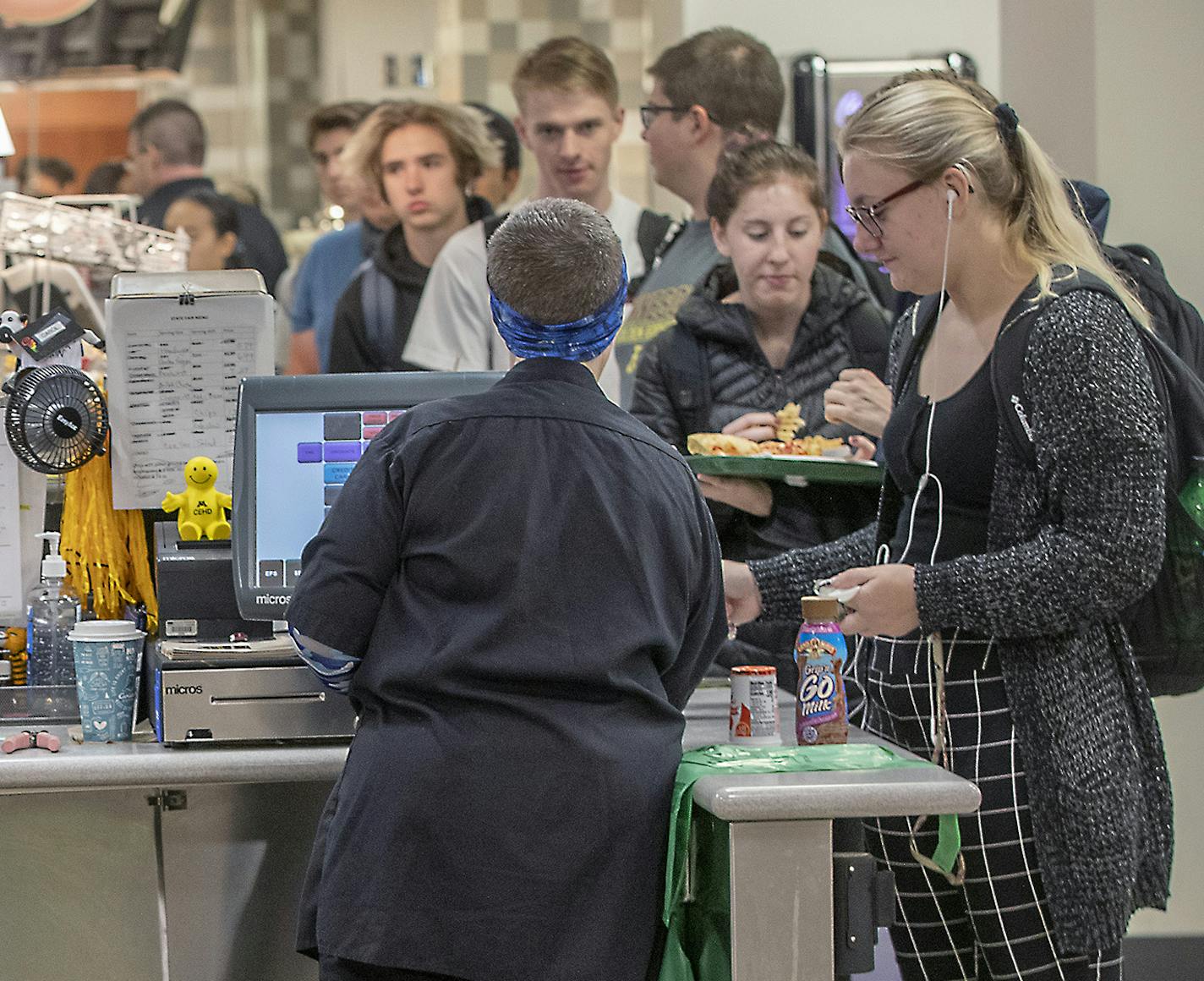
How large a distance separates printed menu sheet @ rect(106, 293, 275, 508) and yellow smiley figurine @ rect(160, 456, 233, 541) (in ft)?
0.22

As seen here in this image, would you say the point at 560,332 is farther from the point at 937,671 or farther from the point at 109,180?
the point at 109,180

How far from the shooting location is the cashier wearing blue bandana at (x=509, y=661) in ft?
6.28

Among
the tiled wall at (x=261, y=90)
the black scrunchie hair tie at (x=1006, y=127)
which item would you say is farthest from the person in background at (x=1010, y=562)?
the tiled wall at (x=261, y=90)

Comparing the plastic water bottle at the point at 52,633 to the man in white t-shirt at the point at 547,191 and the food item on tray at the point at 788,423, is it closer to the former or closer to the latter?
the food item on tray at the point at 788,423

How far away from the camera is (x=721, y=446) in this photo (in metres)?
3.09

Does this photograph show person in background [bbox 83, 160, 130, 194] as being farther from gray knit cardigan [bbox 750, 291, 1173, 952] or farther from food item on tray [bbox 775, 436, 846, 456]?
gray knit cardigan [bbox 750, 291, 1173, 952]

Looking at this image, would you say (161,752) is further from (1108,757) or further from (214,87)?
(214,87)

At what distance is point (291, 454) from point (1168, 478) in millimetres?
1209

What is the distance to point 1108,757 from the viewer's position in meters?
2.22

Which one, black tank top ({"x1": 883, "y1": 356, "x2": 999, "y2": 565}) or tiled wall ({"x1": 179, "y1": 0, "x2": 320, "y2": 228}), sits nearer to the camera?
black tank top ({"x1": 883, "y1": 356, "x2": 999, "y2": 565})

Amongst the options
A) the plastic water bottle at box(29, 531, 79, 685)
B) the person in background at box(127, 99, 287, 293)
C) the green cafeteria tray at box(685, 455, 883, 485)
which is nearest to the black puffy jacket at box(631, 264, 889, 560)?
the green cafeteria tray at box(685, 455, 883, 485)

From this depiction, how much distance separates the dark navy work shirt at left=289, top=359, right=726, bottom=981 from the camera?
1.91 metres

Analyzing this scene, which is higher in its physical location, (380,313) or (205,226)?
(205,226)

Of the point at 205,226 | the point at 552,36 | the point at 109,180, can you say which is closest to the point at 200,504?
the point at 205,226
